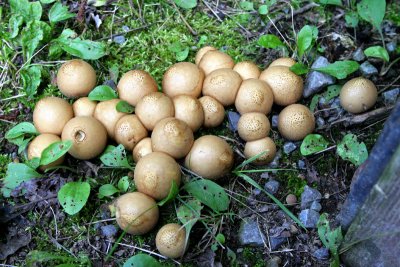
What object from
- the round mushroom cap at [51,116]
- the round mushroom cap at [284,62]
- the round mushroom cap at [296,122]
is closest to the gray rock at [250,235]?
the round mushroom cap at [296,122]

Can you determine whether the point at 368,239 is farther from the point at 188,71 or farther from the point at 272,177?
the point at 188,71

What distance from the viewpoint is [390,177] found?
72.5 inches

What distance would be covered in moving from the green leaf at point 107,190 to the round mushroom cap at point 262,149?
81cm

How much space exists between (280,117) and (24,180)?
1.58 m

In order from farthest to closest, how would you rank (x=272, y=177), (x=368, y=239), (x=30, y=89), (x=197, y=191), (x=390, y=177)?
(x=30, y=89), (x=272, y=177), (x=197, y=191), (x=368, y=239), (x=390, y=177)

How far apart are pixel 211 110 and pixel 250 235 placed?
2.55ft

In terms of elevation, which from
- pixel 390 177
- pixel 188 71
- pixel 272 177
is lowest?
pixel 272 177

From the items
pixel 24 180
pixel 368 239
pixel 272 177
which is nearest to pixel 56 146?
pixel 24 180

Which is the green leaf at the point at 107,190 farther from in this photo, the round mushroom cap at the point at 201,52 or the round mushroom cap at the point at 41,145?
the round mushroom cap at the point at 201,52

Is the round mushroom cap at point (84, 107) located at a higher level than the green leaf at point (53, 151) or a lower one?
higher

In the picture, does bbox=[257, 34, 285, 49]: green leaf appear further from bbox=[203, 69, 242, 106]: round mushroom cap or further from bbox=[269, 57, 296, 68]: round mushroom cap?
bbox=[203, 69, 242, 106]: round mushroom cap

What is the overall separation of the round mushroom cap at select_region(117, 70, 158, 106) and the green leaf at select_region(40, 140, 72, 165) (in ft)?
1.59

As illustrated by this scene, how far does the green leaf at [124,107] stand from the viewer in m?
2.79

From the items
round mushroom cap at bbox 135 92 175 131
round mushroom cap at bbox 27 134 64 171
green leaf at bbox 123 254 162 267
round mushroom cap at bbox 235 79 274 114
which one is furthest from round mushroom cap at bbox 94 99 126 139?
green leaf at bbox 123 254 162 267
